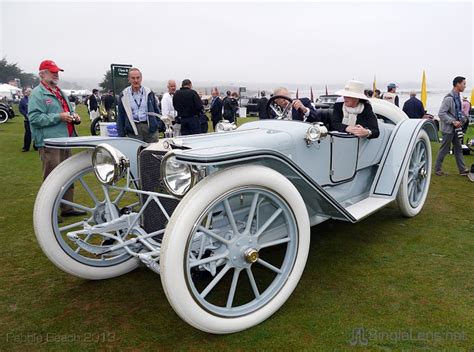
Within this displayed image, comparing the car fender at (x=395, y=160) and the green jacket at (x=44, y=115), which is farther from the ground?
the green jacket at (x=44, y=115)

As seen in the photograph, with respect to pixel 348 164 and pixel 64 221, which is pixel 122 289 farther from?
pixel 348 164

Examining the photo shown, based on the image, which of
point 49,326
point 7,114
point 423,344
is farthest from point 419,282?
point 7,114

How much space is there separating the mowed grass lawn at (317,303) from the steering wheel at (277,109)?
130cm

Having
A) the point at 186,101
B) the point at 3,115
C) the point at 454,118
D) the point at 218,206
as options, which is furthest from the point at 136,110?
the point at 3,115

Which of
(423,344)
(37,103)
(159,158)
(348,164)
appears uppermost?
(37,103)

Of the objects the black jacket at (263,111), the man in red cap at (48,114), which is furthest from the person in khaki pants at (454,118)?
the man in red cap at (48,114)

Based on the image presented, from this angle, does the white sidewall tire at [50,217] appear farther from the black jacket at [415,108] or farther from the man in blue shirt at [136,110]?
the black jacket at [415,108]

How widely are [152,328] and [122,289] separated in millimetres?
629

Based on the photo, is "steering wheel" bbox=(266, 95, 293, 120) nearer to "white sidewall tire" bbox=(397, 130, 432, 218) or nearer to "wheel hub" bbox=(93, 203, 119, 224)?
"white sidewall tire" bbox=(397, 130, 432, 218)

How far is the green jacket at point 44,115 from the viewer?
411cm

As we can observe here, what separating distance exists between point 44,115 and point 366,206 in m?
3.53

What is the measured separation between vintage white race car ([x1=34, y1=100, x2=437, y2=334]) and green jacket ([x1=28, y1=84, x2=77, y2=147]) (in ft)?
4.45

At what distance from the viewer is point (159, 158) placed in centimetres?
262

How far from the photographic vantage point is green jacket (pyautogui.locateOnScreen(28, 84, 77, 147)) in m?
4.11
